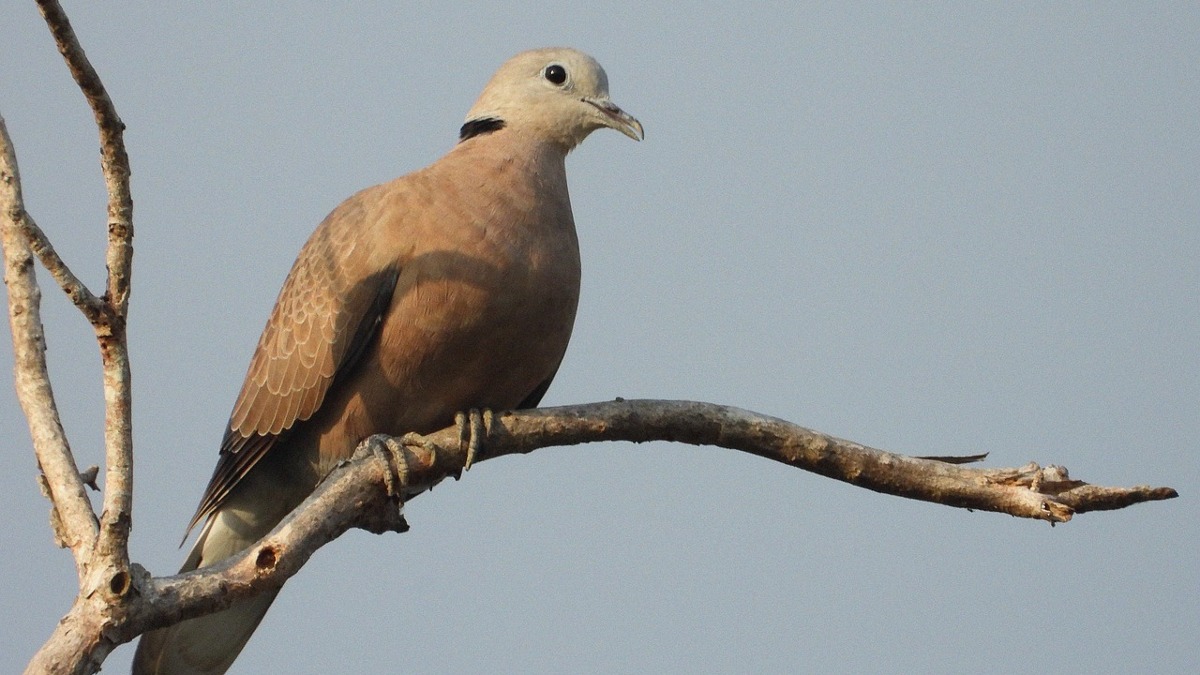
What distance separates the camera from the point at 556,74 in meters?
6.26

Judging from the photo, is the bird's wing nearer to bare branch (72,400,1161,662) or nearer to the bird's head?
bare branch (72,400,1161,662)

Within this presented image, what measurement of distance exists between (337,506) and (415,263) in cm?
123

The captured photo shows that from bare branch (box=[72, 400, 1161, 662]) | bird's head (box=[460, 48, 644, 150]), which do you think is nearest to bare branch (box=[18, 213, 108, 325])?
bare branch (box=[72, 400, 1161, 662])

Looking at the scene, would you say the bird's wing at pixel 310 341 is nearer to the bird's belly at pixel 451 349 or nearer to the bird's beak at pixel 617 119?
the bird's belly at pixel 451 349

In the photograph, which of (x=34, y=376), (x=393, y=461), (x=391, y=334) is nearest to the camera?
(x=34, y=376)

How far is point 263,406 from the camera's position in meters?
5.64

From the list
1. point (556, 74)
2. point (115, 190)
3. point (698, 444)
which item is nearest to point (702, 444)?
point (698, 444)

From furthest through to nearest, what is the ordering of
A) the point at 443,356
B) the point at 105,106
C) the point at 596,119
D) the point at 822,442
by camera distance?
the point at 596,119 → the point at 443,356 → the point at 822,442 → the point at 105,106

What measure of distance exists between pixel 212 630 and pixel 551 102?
2647 millimetres

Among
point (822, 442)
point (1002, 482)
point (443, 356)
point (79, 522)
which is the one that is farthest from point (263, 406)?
point (1002, 482)

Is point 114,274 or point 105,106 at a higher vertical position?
point 105,106

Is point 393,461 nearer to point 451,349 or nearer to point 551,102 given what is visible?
point 451,349

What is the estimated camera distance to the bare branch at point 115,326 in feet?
11.9

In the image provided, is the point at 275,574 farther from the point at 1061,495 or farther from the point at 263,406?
the point at 1061,495
